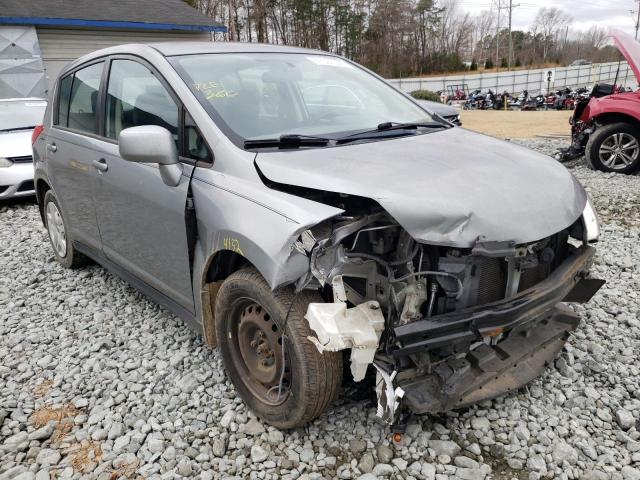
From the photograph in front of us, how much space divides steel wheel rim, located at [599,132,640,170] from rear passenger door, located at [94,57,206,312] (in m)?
7.04

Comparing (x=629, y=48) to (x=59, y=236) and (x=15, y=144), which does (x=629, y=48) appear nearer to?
(x=59, y=236)

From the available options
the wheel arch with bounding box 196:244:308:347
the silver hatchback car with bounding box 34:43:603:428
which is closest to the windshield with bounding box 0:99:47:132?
the silver hatchback car with bounding box 34:43:603:428

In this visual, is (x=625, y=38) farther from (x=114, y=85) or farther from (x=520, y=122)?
(x=520, y=122)

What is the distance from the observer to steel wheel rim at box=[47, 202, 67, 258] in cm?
462

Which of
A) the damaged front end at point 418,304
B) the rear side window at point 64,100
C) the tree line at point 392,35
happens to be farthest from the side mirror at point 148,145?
the tree line at point 392,35

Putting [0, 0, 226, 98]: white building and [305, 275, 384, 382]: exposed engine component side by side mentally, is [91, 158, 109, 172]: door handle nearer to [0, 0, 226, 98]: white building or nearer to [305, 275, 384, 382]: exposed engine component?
[305, 275, 384, 382]: exposed engine component

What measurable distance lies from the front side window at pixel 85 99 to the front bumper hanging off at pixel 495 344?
2745mm

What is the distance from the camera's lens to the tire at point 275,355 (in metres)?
2.24

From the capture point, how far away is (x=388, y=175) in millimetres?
2246

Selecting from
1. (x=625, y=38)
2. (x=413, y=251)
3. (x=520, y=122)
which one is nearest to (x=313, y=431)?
(x=413, y=251)

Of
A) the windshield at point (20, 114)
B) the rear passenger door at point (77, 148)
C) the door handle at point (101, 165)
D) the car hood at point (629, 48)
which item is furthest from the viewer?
the windshield at point (20, 114)

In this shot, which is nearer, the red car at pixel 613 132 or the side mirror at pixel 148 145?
the side mirror at pixel 148 145

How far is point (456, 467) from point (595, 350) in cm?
138

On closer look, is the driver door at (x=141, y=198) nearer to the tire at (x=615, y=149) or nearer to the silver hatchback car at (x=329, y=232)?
the silver hatchback car at (x=329, y=232)
